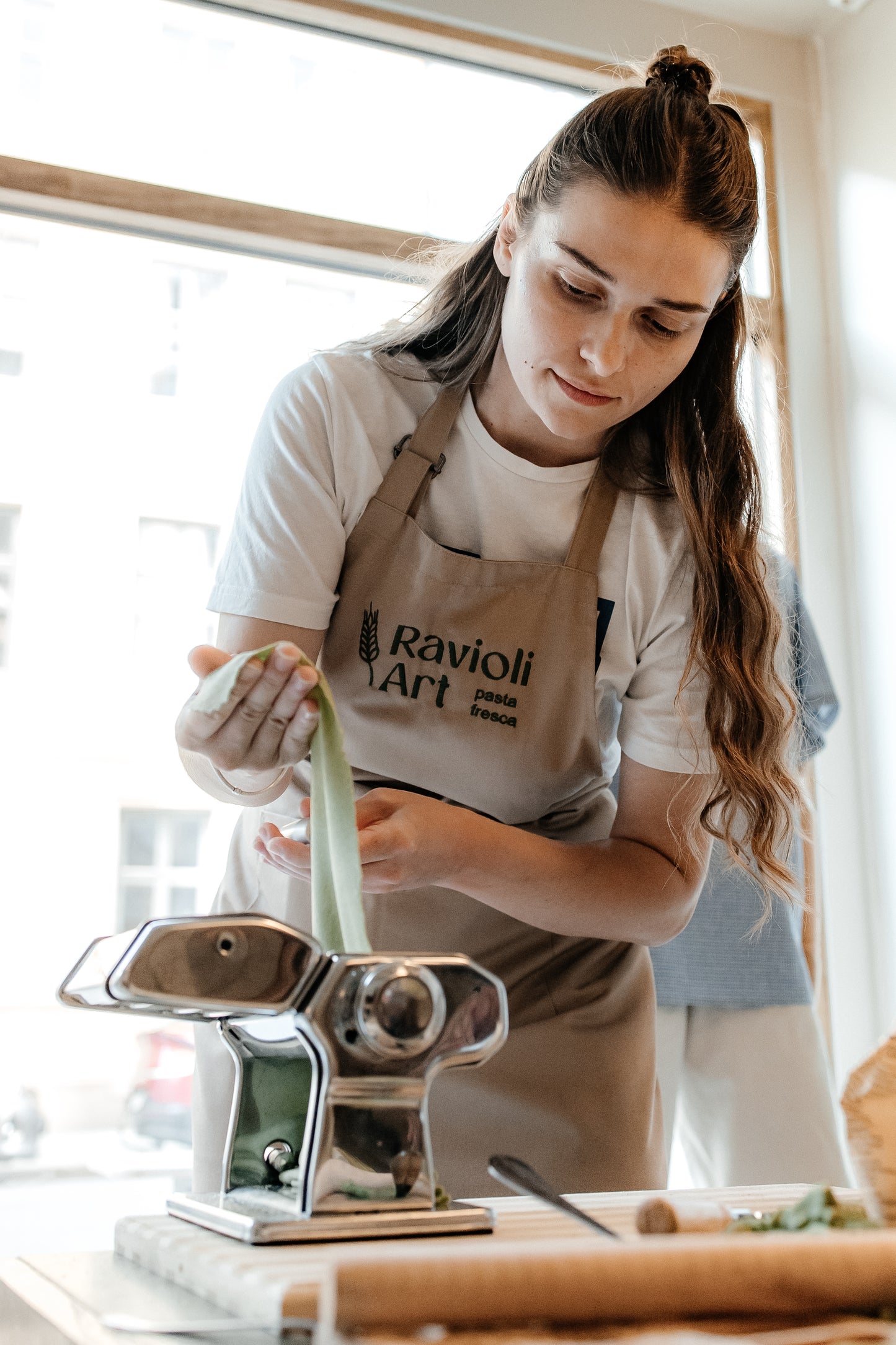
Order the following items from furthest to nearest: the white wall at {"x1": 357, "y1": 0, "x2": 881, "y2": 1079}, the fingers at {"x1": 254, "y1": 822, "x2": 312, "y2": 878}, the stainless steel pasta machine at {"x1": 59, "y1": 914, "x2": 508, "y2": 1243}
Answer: the white wall at {"x1": 357, "y1": 0, "x2": 881, "y2": 1079} → the fingers at {"x1": 254, "y1": 822, "x2": 312, "y2": 878} → the stainless steel pasta machine at {"x1": 59, "y1": 914, "x2": 508, "y2": 1243}

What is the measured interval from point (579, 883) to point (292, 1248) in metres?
0.57

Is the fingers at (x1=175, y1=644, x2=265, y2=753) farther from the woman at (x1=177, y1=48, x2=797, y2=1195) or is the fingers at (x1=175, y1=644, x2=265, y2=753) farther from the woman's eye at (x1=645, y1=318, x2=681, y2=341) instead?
the woman's eye at (x1=645, y1=318, x2=681, y2=341)

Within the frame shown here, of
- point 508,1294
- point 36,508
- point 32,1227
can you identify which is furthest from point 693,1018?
point 508,1294

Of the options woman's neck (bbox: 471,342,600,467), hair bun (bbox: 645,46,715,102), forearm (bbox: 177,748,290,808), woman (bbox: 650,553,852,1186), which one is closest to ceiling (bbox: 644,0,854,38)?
woman (bbox: 650,553,852,1186)

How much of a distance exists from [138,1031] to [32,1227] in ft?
0.99

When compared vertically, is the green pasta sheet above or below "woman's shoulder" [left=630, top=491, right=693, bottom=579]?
below

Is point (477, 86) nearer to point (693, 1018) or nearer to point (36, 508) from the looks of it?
point (36, 508)

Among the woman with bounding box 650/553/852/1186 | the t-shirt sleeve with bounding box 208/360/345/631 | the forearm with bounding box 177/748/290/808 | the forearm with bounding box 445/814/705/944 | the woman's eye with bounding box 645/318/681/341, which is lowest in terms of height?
the woman with bounding box 650/553/852/1186

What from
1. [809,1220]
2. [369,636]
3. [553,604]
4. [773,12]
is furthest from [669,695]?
[773,12]

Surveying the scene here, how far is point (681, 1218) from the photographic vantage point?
60 cm

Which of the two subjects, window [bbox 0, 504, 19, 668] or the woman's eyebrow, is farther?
window [bbox 0, 504, 19, 668]

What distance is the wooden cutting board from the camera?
1.53ft

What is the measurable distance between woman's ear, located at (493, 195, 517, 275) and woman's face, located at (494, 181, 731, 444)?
3cm

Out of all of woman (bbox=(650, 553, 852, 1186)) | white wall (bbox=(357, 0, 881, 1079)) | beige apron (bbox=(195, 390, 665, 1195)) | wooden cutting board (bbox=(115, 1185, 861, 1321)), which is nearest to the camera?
wooden cutting board (bbox=(115, 1185, 861, 1321))
